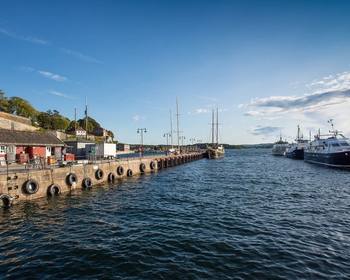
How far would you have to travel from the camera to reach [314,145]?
64188 mm

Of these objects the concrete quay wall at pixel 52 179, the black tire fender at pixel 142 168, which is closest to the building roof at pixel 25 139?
the concrete quay wall at pixel 52 179

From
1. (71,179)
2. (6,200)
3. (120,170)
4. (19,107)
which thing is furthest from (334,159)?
(19,107)

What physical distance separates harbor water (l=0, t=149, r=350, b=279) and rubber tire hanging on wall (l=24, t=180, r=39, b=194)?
122 centimetres

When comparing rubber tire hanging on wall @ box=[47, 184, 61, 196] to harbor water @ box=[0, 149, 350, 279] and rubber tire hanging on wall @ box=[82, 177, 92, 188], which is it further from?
rubber tire hanging on wall @ box=[82, 177, 92, 188]

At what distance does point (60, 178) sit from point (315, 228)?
78.1ft

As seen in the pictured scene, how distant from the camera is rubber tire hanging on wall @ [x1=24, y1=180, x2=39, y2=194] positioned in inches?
758

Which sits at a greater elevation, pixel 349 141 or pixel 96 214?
pixel 349 141

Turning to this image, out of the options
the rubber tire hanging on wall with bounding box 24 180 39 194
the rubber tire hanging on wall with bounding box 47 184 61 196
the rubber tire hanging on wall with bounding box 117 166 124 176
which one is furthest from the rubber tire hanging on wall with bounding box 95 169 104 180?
the rubber tire hanging on wall with bounding box 24 180 39 194

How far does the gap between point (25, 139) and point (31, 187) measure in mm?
14275

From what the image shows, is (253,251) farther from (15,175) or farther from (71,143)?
(71,143)

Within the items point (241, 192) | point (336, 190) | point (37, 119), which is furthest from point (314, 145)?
point (37, 119)

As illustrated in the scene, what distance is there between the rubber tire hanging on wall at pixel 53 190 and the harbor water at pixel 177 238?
203cm

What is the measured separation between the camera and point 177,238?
11930mm

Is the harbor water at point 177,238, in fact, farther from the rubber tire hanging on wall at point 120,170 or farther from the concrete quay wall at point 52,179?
the rubber tire hanging on wall at point 120,170
